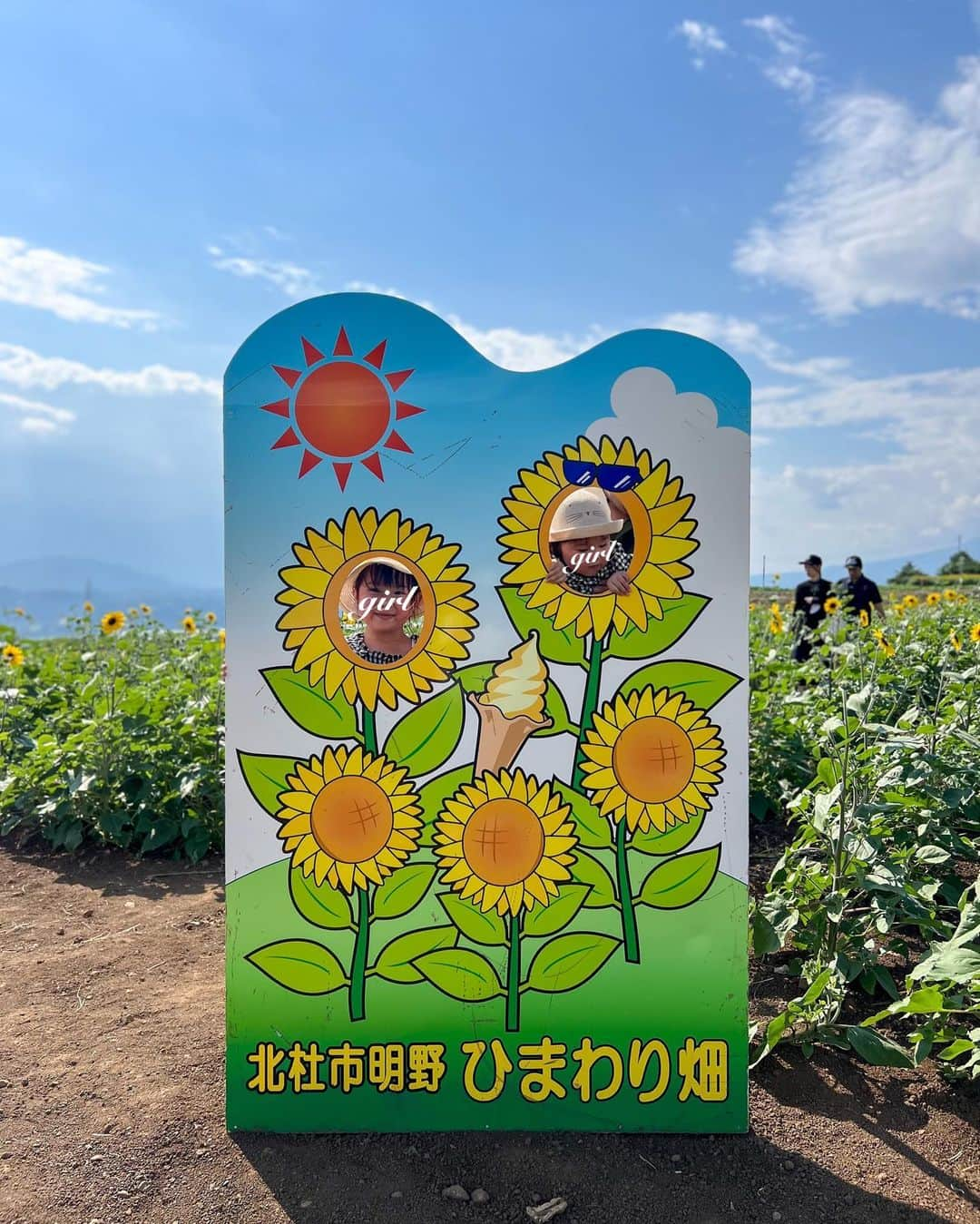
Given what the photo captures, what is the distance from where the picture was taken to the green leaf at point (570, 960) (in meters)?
2.63

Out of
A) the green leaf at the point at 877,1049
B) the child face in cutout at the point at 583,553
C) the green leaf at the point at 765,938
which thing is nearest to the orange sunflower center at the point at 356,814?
the child face in cutout at the point at 583,553

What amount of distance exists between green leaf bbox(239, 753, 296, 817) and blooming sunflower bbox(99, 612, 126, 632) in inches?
178

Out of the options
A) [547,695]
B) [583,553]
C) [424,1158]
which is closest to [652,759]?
[547,695]

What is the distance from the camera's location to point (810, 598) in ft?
33.1

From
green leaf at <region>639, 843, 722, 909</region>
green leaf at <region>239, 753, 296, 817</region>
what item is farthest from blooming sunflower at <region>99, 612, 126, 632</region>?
green leaf at <region>639, 843, 722, 909</region>

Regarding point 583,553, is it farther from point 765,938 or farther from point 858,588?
point 858,588

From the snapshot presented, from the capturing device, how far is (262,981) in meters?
2.64

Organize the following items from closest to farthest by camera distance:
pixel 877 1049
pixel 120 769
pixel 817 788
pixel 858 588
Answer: pixel 877 1049, pixel 817 788, pixel 120 769, pixel 858 588

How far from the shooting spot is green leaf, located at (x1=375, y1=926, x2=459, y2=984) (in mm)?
2641

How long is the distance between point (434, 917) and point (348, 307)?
1698mm

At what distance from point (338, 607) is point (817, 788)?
2.39m

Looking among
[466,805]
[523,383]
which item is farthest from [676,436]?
[466,805]

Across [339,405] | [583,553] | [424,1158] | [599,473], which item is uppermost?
[339,405]

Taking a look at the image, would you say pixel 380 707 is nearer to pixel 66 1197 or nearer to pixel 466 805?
pixel 466 805
